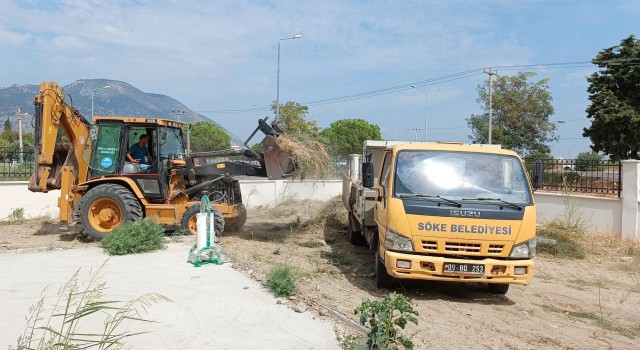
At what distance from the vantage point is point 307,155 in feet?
36.4

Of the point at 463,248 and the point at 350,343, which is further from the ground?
the point at 463,248

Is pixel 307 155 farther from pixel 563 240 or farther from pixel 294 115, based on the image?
pixel 294 115

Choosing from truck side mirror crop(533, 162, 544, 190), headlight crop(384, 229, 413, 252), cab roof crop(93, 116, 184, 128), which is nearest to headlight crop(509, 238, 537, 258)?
truck side mirror crop(533, 162, 544, 190)

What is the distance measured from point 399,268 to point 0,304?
501 cm

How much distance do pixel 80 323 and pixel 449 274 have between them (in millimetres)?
4403

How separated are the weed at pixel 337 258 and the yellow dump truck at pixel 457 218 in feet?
6.81

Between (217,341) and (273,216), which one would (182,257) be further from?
(273,216)

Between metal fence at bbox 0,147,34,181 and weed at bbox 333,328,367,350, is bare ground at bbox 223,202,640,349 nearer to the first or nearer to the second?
weed at bbox 333,328,367,350

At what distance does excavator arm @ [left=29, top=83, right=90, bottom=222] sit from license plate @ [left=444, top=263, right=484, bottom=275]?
859 cm

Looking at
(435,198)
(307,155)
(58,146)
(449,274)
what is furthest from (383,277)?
(58,146)

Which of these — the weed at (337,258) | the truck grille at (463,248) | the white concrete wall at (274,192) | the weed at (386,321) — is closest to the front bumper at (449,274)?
the truck grille at (463,248)

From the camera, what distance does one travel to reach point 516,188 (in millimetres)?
7508

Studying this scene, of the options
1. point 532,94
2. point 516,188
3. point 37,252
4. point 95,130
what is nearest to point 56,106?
point 95,130

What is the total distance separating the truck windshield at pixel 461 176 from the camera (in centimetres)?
738
